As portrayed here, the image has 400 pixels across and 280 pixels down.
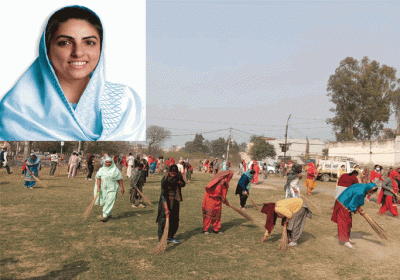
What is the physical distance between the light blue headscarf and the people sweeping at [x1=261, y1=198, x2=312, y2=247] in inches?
223

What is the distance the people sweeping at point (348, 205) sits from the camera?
6324 millimetres

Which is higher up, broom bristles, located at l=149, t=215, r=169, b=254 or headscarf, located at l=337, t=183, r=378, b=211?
headscarf, located at l=337, t=183, r=378, b=211

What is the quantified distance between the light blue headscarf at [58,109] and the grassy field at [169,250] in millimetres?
2300

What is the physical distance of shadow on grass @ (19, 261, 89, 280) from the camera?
13.9 ft

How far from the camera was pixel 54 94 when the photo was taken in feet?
27.8

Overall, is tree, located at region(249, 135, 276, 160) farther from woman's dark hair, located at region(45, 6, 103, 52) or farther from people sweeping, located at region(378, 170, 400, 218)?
woman's dark hair, located at region(45, 6, 103, 52)

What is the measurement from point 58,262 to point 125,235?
1.79 m

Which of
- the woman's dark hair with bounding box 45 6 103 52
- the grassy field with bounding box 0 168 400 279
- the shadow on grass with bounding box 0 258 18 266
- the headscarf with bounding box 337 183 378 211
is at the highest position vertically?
the woman's dark hair with bounding box 45 6 103 52

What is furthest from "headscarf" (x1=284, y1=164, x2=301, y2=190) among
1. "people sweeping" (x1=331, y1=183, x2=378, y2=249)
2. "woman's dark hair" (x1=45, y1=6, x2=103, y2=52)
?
"woman's dark hair" (x1=45, y1=6, x2=103, y2=52)

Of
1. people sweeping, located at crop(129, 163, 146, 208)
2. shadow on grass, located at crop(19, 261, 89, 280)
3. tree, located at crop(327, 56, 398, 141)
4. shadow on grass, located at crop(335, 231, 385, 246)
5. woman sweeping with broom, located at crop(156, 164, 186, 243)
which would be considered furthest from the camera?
tree, located at crop(327, 56, 398, 141)

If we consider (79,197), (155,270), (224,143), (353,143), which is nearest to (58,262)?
(155,270)

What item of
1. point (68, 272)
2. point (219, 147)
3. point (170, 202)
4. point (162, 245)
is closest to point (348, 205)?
point (170, 202)

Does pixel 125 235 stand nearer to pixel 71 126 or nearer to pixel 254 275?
pixel 254 275

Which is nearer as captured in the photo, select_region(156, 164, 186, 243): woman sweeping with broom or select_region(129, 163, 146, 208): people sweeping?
select_region(156, 164, 186, 243): woman sweeping with broom
